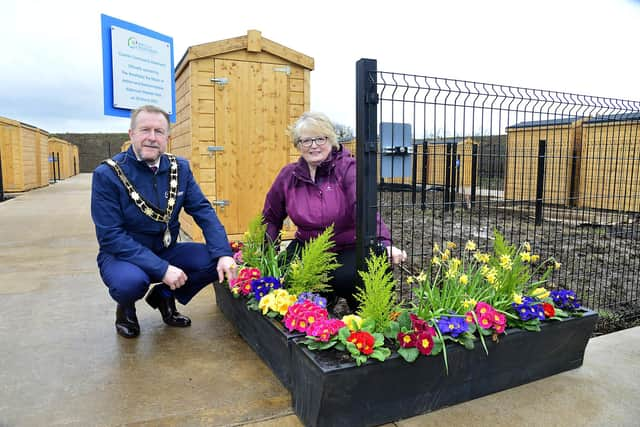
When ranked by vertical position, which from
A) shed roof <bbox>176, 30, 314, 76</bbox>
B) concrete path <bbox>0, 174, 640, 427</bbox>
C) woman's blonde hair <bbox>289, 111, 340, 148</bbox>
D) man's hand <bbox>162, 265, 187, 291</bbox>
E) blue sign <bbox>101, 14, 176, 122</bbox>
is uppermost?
shed roof <bbox>176, 30, 314, 76</bbox>

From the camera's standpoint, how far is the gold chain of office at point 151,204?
8.19ft

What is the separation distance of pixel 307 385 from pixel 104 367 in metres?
1.16

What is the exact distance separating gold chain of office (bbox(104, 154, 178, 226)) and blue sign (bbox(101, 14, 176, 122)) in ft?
4.60

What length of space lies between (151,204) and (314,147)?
0.96 meters

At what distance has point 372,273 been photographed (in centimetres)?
190

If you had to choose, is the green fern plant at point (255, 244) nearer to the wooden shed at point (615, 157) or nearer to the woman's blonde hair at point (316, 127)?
the woman's blonde hair at point (316, 127)

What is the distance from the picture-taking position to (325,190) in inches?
103

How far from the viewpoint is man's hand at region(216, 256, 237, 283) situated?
2.56 meters

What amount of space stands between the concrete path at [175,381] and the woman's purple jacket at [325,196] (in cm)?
80

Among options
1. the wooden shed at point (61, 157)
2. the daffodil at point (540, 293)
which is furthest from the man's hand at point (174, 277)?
the wooden shed at point (61, 157)

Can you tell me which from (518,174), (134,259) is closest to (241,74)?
(134,259)

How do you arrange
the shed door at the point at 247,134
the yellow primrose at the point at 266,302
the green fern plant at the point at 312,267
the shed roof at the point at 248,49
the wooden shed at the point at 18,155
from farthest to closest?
1. the wooden shed at the point at 18,155
2. the shed door at the point at 247,134
3. the shed roof at the point at 248,49
4. the green fern plant at the point at 312,267
5. the yellow primrose at the point at 266,302

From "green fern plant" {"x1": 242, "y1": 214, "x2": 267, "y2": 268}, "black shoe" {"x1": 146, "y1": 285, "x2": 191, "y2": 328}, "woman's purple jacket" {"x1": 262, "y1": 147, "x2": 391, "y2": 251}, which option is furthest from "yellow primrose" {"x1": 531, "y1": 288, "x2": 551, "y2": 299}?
"black shoe" {"x1": 146, "y1": 285, "x2": 191, "y2": 328}

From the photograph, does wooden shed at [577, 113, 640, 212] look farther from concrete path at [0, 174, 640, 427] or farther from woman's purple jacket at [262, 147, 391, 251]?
woman's purple jacket at [262, 147, 391, 251]
